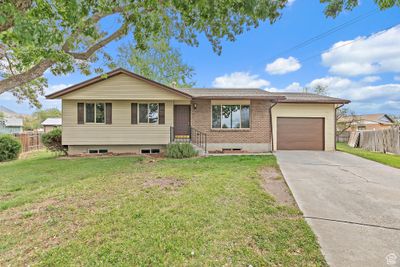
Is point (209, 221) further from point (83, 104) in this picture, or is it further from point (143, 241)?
point (83, 104)

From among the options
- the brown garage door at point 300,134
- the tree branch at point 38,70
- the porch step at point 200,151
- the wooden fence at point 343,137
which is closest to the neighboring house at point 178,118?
the brown garage door at point 300,134

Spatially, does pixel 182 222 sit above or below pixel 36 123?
below

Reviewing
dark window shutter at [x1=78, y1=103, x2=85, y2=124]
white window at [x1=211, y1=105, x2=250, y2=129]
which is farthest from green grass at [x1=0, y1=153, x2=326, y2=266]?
white window at [x1=211, y1=105, x2=250, y2=129]

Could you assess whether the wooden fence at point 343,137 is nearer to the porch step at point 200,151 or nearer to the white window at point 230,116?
the white window at point 230,116

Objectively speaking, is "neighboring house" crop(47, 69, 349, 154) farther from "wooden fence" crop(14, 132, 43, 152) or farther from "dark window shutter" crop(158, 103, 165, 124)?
"wooden fence" crop(14, 132, 43, 152)

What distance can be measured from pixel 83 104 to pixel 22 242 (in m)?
9.89

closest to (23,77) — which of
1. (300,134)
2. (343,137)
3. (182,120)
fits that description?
A: (182,120)

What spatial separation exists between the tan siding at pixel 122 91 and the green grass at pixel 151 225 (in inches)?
241

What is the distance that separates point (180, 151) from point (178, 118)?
2674 mm

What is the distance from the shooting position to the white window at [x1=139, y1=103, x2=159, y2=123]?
1203cm

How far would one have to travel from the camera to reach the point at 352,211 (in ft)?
13.4

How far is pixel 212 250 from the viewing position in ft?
9.24

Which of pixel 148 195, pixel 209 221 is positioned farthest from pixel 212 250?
pixel 148 195

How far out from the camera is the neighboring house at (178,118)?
11344 mm
